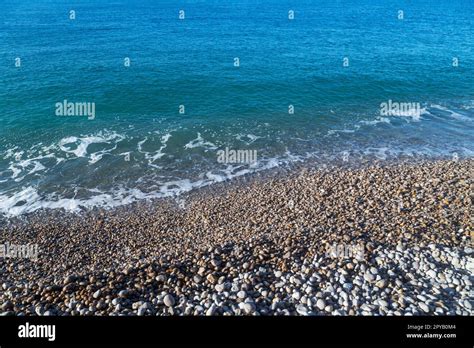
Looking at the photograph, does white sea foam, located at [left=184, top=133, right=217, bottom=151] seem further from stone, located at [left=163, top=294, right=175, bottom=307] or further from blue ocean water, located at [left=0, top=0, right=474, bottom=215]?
stone, located at [left=163, top=294, right=175, bottom=307]

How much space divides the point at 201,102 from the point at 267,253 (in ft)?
92.0

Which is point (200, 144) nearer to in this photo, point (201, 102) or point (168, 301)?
point (201, 102)

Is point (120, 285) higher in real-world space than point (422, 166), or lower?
lower

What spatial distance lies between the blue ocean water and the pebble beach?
14.1 ft

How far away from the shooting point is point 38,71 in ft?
150

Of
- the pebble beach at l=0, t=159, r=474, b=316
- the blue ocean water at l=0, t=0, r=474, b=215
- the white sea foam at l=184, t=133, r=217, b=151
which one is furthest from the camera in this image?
the white sea foam at l=184, t=133, r=217, b=151

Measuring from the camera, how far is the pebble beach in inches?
461

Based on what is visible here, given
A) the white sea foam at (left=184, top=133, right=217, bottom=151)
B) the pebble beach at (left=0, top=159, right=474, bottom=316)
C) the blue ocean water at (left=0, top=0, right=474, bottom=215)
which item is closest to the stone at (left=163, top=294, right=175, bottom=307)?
the pebble beach at (left=0, top=159, right=474, bottom=316)

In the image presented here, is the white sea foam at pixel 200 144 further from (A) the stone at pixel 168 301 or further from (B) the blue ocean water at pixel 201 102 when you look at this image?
(A) the stone at pixel 168 301

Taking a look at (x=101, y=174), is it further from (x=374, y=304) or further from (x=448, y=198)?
(x=448, y=198)
